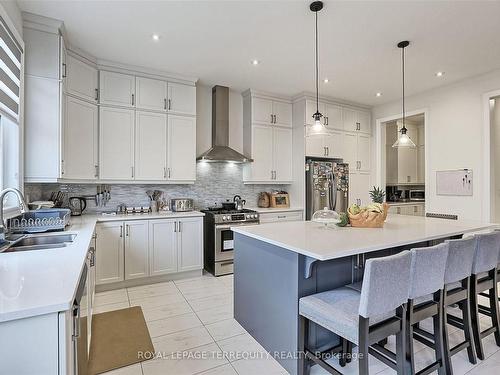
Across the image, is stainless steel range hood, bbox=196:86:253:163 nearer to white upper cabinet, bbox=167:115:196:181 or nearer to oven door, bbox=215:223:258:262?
white upper cabinet, bbox=167:115:196:181

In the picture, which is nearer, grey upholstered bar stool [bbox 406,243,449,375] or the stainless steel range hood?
grey upholstered bar stool [bbox 406,243,449,375]

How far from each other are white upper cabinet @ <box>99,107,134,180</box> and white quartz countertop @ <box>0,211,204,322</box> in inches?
73.3

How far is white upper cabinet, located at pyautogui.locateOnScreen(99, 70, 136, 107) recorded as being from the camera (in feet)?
11.7

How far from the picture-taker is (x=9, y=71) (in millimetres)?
2328

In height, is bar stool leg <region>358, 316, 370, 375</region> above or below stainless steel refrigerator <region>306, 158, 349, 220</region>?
below

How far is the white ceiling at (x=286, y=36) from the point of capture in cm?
247

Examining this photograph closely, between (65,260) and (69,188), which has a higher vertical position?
(69,188)

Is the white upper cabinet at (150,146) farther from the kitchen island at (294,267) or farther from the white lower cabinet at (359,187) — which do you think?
the white lower cabinet at (359,187)

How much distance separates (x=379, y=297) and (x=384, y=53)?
3.02 meters

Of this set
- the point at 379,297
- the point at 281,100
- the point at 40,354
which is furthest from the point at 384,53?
the point at 40,354

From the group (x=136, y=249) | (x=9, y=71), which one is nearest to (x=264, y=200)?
(x=136, y=249)

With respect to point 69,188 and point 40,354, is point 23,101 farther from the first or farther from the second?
point 40,354

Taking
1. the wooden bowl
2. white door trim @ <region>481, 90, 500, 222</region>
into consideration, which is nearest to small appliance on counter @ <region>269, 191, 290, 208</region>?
the wooden bowl

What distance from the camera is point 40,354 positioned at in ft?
3.27
